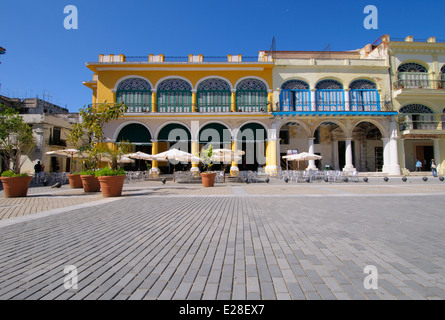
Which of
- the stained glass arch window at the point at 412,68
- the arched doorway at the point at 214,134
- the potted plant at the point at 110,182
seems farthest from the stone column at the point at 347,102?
the potted plant at the point at 110,182

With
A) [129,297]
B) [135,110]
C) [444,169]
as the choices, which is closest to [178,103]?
[135,110]

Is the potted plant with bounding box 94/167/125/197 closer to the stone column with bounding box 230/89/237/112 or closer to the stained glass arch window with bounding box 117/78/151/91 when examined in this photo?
the stone column with bounding box 230/89/237/112

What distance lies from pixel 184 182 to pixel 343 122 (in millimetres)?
16510

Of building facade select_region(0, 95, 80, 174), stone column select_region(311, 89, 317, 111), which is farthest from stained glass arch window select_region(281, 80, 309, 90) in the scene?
building facade select_region(0, 95, 80, 174)

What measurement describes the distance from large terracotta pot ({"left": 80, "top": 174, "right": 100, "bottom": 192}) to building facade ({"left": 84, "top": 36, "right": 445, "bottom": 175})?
9.86 meters

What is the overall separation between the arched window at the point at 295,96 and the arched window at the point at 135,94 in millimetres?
13365

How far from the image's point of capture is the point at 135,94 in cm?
2097

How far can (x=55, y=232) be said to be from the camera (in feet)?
12.8

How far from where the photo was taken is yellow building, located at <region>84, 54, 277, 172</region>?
20531 mm

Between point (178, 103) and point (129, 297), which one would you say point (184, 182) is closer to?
point (178, 103)

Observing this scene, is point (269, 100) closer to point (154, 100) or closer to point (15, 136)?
point (154, 100)

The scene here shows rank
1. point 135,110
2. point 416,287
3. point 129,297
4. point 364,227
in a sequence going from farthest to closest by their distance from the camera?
point 135,110 → point 364,227 → point 416,287 → point 129,297
